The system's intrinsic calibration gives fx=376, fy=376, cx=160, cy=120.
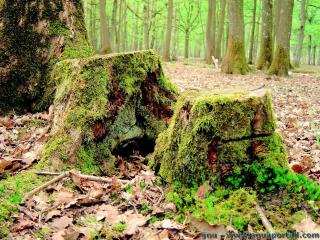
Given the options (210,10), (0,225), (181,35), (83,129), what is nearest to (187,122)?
(83,129)

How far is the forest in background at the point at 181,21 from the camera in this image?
69.6 ft

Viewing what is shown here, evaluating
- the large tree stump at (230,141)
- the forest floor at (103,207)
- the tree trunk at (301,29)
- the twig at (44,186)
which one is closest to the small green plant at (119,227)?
the forest floor at (103,207)

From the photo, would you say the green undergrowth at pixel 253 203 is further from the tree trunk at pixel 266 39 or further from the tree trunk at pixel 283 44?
the tree trunk at pixel 266 39

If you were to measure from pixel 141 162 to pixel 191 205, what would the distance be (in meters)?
1.62

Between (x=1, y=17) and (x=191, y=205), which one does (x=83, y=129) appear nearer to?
(x=191, y=205)

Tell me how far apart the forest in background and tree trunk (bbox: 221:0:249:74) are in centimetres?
287

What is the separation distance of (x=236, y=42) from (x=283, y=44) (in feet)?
5.73

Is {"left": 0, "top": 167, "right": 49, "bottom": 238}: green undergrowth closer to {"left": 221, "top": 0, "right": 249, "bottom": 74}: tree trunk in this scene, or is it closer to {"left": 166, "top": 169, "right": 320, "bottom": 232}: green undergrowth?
{"left": 166, "top": 169, "right": 320, "bottom": 232}: green undergrowth

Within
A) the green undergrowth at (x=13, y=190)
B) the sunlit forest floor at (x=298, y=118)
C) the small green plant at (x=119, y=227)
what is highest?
the sunlit forest floor at (x=298, y=118)

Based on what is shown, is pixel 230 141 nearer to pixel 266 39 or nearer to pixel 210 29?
pixel 266 39

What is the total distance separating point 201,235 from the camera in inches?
103

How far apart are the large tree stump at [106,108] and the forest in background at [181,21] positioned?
13.3 metres

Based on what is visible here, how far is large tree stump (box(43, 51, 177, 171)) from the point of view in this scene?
405cm

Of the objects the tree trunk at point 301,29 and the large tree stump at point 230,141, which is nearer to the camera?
the large tree stump at point 230,141
